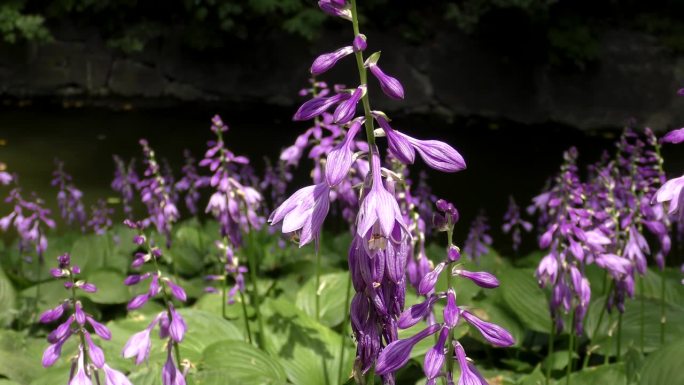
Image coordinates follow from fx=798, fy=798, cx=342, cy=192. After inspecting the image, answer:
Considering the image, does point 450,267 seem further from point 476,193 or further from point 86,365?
point 476,193

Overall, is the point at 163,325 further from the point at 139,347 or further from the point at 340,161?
the point at 340,161

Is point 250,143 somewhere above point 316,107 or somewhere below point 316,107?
below

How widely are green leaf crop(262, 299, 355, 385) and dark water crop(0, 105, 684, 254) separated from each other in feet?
13.1

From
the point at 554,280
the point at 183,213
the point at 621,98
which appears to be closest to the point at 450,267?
the point at 554,280

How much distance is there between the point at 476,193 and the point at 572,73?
361cm

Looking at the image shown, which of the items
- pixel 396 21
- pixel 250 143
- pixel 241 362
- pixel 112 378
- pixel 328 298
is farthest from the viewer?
pixel 396 21

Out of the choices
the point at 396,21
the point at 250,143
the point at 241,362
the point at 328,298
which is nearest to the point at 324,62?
the point at 241,362

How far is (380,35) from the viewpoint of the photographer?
11.4 m

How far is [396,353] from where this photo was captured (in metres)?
1.27

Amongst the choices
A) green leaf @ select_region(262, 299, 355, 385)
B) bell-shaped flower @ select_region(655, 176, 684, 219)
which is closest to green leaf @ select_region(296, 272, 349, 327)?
green leaf @ select_region(262, 299, 355, 385)

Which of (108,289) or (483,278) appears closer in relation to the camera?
(483,278)

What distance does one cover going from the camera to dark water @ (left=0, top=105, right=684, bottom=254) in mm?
7988

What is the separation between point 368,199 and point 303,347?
1.84 m

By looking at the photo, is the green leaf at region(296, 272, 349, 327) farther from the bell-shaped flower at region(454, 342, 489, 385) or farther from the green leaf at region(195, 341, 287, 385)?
the bell-shaped flower at region(454, 342, 489, 385)
